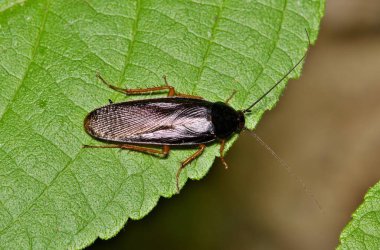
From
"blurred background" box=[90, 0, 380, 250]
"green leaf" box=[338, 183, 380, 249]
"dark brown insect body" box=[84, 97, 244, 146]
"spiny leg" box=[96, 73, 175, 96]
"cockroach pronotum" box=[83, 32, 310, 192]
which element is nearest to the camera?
"green leaf" box=[338, 183, 380, 249]

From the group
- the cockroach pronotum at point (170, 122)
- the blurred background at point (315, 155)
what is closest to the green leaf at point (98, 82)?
the cockroach pronotum at point (170, 122)

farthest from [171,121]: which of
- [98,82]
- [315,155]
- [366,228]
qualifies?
[315,155]

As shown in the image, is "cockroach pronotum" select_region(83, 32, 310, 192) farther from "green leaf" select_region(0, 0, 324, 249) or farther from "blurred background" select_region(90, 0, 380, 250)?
"blurred background" select_region(90, 0, 380, 250)

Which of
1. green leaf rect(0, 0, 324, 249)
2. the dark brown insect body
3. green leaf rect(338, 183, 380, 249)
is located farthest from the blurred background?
green leaf rect(338, 183, 380, 249)

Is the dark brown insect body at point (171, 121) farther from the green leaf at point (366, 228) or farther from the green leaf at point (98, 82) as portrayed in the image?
the green leaf at point (366, 228)

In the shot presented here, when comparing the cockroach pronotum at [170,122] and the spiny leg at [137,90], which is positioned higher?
the spiny leg at [137,90]

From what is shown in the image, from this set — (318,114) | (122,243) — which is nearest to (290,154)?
(318,114)

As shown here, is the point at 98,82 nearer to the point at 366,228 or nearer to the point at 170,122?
the point at 170,122
